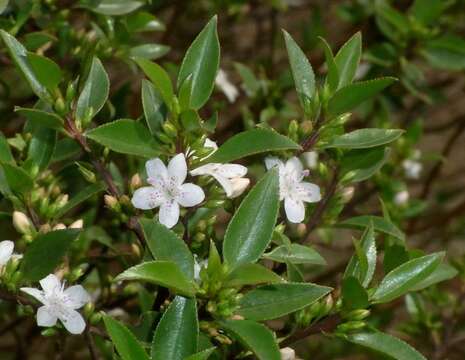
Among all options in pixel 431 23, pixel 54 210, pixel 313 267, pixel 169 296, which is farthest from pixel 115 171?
pixel 431 23

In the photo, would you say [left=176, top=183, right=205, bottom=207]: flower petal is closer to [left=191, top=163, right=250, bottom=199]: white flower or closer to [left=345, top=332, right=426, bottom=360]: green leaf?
[left=191, top=163, right=250, bottom=199]: white flower

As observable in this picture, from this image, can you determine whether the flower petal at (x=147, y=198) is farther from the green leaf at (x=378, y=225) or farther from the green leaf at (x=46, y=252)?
the green leaf at (x=378, y=225)

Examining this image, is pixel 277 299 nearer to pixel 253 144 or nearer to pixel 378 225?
pixel 253 144

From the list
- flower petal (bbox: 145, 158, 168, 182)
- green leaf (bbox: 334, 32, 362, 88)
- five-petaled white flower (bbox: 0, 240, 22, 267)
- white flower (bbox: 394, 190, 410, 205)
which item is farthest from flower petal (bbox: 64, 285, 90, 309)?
white flower (bbox: 394, 190, 410, 205)

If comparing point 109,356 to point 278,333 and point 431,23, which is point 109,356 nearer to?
point 278,333

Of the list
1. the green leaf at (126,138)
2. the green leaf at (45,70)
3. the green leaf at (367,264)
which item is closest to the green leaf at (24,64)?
the green leaf at (45,70)

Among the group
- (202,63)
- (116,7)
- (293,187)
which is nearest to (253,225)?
(293,187)
